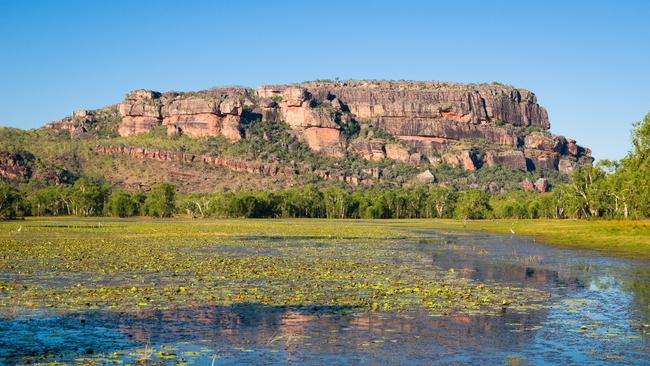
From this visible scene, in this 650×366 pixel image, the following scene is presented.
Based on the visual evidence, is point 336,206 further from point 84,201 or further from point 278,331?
point 278,331

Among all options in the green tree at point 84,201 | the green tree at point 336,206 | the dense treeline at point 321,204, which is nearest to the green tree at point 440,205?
the dense treeline at point 321,204

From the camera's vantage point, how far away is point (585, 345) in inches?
680

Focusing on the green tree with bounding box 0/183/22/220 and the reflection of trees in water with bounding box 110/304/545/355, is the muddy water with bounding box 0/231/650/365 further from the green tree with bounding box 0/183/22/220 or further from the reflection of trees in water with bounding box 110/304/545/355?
the green tree with bounding box 0/183/22/220

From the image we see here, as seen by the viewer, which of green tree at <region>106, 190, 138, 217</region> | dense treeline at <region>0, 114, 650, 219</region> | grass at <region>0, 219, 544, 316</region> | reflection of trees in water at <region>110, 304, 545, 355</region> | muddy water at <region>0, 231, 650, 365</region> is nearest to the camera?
muddy water at <region>0, 231, 650, 365</region>

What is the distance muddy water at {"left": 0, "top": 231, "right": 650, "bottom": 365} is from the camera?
51.7 feet

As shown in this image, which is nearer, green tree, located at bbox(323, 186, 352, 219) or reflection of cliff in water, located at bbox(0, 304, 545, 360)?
reflection of cliff in water, located at bbox(0, 304, 545, 360)

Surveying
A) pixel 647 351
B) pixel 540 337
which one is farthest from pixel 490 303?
pixel 647 351

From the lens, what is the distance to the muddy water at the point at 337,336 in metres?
15.8

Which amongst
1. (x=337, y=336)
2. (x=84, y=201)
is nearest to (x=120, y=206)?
(x=84, y=201)

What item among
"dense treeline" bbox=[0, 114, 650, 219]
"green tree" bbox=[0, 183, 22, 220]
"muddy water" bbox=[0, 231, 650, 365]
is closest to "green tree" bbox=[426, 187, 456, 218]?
"dense treeline" bbox=[0, 114, 650, 219]

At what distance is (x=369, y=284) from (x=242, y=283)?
517cm

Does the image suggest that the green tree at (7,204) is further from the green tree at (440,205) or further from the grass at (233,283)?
the green tree at (440,205)

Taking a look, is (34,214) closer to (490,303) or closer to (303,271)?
(303,271)

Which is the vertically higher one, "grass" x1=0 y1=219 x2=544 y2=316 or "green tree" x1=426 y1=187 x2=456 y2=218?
"green tree" x1=426 y1=187 x2=456 y2=218
